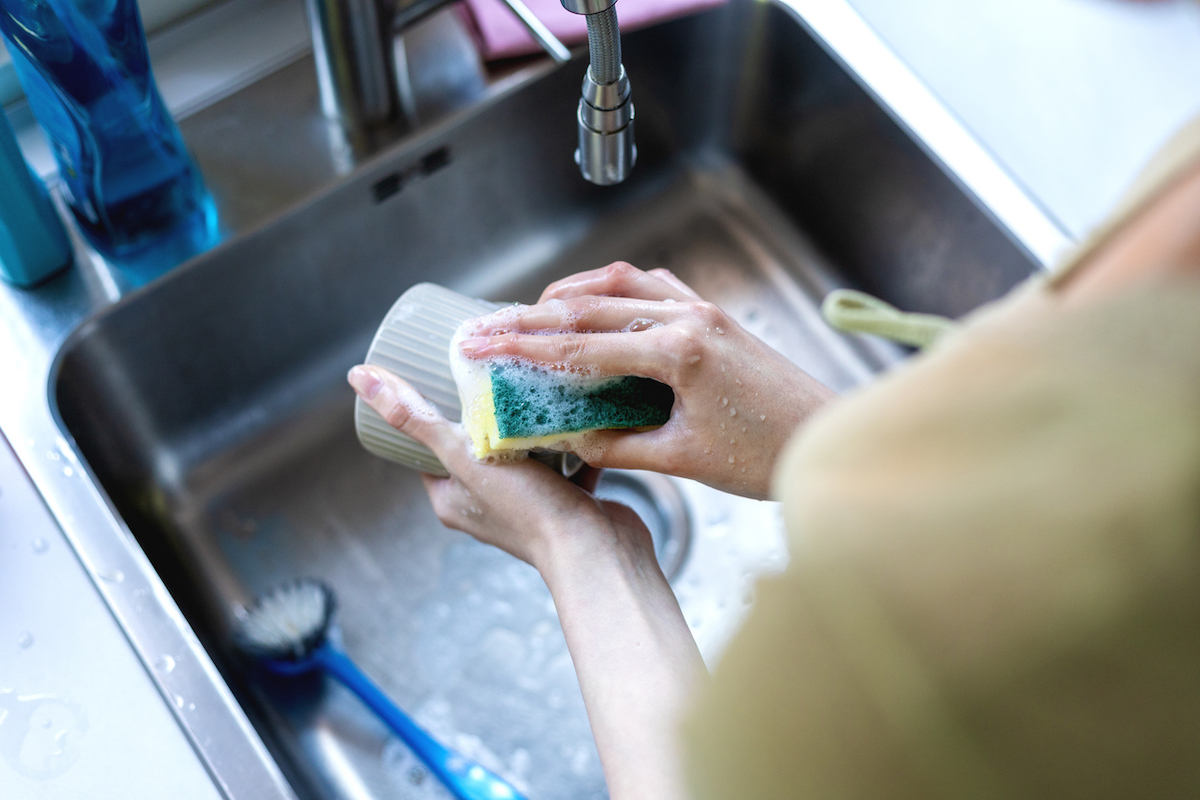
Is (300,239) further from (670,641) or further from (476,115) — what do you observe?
(670,641)

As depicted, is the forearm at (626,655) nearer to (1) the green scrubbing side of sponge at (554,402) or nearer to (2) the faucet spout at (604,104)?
(1) the green scrubbing side of sponge at (554,402)

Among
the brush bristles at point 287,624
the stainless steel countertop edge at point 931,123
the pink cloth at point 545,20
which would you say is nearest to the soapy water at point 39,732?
the brush bristles at point 287,624

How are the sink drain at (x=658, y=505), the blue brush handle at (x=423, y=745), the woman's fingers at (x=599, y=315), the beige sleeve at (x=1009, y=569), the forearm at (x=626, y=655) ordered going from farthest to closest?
the sink drain at (x=658, y=505) < the blue brush handle at (x=423, y=745) < the woman's fingers at (x=599, y=315) < the forearm at (x=626, y=655) < the beige sleeve at (x=1009, y=569)

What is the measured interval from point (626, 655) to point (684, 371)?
0.56 ft

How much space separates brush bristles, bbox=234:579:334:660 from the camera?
71 centimetres

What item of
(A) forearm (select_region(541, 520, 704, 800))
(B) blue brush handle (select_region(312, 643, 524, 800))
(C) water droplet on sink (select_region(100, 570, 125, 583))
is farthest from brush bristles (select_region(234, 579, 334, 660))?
(A) forearm (select_region(541, 520, 704, 800))

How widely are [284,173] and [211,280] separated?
119 millimetres

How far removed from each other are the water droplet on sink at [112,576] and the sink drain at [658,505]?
0.41m

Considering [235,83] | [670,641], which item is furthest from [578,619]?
[235,83]

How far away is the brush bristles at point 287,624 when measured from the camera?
714mm

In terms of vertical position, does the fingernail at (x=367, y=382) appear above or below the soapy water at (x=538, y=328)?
below

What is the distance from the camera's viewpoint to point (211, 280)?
76cm

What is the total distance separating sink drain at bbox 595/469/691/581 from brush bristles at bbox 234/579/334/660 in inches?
10.8

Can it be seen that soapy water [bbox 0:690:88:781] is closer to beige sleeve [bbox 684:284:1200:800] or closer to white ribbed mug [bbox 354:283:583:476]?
white ribbed mug [bbox 354:283:583:476]
